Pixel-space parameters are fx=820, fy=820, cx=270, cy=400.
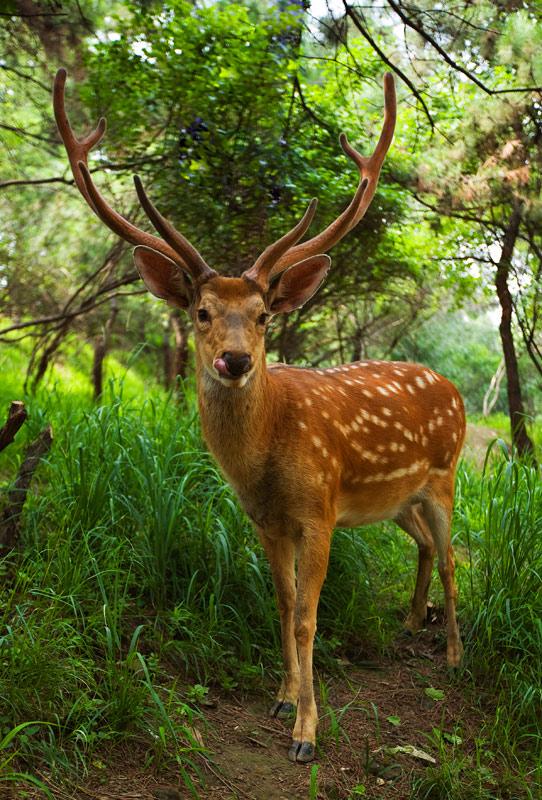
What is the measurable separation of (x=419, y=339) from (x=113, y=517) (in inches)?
391

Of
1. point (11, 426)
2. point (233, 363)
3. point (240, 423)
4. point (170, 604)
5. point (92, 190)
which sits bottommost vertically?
point (170, 604)

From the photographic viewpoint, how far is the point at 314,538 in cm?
351

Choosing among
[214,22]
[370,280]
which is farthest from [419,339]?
[214,22]

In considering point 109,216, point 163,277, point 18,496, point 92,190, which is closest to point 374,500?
point 163,277

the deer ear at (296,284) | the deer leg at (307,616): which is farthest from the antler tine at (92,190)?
the deer leg at (307,616)

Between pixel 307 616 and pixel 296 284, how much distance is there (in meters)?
1.45

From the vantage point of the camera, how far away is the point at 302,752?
3307 mm

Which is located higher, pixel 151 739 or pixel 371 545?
pixel 371 545

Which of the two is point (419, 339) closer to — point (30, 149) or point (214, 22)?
point (30, 149)

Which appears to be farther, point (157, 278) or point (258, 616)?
point (258, 616)

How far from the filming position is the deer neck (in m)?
3.45

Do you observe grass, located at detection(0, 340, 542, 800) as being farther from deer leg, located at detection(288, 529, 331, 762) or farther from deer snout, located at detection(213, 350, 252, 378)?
deer snout, located at detection(213, 350, 252, 378)

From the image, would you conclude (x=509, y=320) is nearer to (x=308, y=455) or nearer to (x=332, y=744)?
(x=308, y=455)

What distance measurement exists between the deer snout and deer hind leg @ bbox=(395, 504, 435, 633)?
182 centimetres
